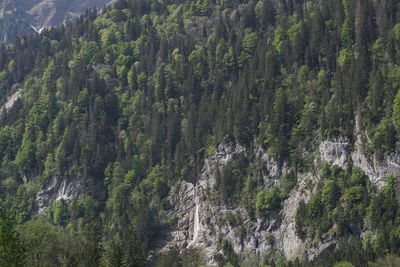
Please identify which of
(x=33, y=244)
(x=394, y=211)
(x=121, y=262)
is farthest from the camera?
(x=394, y=211)

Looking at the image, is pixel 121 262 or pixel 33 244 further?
pixel 33 244

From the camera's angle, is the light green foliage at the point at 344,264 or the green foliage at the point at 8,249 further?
the light green foliage at the point at 344,264

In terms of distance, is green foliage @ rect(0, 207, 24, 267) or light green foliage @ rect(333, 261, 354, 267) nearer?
green foliage @ rect(0, 207, 24, 267)

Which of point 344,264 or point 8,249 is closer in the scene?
point 8,249

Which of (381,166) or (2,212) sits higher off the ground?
(381,166)

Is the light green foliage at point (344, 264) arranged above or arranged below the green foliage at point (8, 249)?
above

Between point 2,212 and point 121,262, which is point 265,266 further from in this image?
point 2,212

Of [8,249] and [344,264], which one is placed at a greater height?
[344,264]

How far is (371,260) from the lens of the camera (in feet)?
578

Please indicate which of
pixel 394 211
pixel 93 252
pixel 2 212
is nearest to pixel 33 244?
pixel 93 252

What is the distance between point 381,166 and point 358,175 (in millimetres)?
6024

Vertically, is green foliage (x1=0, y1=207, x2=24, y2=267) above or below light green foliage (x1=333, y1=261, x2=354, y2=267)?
below

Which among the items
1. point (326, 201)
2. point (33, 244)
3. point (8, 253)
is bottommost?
point (8, 253)

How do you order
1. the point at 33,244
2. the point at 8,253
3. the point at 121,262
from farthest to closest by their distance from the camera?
the point at 33,244 → the point at 121,262 → the point at 8,253
